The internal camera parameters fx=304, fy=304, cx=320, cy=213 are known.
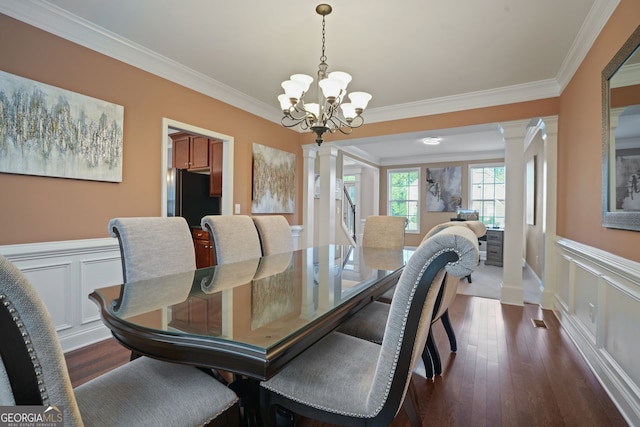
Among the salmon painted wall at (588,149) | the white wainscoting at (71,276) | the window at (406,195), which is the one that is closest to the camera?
the salmon painted wall at (588,149)

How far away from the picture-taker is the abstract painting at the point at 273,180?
4062 mm

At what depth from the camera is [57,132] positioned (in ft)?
7.28

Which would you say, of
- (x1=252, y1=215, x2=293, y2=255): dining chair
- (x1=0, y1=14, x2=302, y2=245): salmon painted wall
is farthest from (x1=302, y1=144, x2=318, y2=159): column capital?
(x1=252, y1=215, x2=293, y2=255): dining chair

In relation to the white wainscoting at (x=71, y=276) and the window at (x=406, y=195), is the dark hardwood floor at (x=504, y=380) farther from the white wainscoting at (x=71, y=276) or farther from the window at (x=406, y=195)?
the window at (x=406, y=195)

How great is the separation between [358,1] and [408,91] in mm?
1718

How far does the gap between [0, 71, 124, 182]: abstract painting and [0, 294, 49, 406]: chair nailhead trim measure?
212 centimetres

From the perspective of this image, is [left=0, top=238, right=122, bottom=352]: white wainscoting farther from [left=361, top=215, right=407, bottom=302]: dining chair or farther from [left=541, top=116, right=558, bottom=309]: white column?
[left=541, top=116, right=558, bottom=309]: white column

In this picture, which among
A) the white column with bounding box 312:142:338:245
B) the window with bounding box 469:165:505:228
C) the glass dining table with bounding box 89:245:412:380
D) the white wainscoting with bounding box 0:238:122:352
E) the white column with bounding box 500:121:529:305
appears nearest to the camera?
the glass dining table with bounding box 89:245:412:380

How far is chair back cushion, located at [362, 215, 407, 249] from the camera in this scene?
11.2ft

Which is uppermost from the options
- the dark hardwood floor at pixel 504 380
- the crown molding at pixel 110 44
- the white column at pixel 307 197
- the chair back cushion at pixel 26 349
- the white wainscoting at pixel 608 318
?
the crown molding at pixel 110 44

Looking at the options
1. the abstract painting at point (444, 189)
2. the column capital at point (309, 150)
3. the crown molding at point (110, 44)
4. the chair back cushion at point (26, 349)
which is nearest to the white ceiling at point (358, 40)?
the crown molding at point (110, 44)

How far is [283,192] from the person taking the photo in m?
4.50

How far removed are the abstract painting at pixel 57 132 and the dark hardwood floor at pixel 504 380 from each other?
1401mm

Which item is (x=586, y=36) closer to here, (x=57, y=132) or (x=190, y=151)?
(x=57, y=132)
